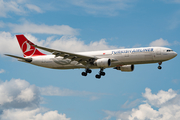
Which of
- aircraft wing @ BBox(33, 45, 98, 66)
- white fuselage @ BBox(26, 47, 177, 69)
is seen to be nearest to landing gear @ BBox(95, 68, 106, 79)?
white fuselage @ BBox(26, 47, 177, 69)

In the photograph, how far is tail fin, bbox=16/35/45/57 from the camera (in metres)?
50.4

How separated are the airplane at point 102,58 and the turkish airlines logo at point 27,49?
1964 millimetres

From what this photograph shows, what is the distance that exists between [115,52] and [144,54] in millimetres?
4819

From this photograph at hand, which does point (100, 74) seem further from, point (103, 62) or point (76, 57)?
point (76, 57)

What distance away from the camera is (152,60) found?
134 feet

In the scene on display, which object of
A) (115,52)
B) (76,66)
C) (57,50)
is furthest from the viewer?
(76,66)

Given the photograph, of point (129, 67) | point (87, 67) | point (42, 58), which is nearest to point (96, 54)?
point (87, 67)

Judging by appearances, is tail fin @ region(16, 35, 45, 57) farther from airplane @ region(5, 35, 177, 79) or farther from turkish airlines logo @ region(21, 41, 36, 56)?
airplane @ region(5, 35, 177, 79)

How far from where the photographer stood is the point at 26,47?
5119 cm

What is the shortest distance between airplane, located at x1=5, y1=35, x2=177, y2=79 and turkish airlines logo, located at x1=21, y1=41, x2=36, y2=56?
196 cm

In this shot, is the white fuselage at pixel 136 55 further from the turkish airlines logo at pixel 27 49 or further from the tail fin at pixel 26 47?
the turkish airlines logo at pixel 27 49

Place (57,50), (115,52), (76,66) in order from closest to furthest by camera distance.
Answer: (57,50)
(115,52)
(76,66)

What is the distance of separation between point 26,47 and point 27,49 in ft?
1.69

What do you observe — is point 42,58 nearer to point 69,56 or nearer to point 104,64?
point 69,56
